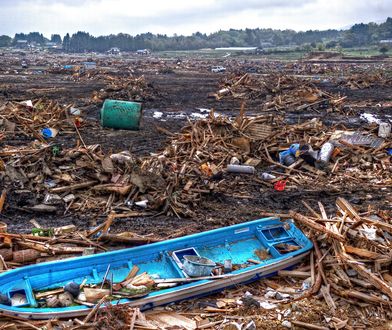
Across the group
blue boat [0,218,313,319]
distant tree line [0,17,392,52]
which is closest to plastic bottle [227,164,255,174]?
blue boat [0,218,313,319]

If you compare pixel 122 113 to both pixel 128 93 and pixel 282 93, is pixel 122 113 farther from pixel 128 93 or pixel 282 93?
pixel 282 93

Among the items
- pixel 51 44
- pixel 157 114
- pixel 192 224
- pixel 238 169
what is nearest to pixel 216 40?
pixel 51 44

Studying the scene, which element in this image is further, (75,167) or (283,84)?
(283,84)

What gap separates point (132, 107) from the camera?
14305 millimetres

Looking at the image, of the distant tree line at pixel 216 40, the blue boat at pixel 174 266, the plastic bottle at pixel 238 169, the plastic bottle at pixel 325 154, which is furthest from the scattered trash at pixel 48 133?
the distant tree line at pixel 216 40

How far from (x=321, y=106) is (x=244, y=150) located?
34.9ft

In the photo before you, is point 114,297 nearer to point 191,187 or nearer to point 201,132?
point 191,187

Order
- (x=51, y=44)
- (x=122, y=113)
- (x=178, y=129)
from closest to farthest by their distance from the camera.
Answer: (x=122, y=113), (x=178, y=129), (x=51, y=44)

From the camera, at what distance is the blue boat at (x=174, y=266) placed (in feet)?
15.0

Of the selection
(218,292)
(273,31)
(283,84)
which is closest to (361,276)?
(218,292)

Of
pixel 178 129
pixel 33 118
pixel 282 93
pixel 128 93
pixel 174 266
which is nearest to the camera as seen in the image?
pixel 174 266

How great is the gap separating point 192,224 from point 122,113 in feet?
26.2

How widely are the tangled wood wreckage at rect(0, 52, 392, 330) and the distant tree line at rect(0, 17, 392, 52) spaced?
8246cm

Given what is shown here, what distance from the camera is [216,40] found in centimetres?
11556
